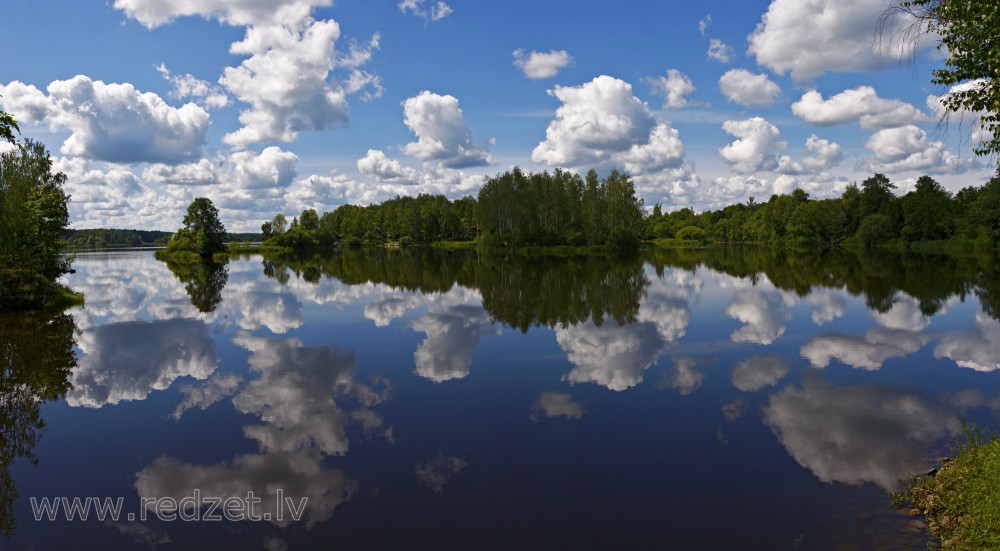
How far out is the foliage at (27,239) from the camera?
29594 millimetres

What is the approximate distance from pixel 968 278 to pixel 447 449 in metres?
50.3

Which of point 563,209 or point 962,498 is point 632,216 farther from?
point 962,498

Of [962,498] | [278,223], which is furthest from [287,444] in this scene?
[278,223]

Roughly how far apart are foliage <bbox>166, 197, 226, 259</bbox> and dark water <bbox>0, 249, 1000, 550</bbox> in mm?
85888

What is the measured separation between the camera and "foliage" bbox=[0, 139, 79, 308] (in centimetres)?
2959

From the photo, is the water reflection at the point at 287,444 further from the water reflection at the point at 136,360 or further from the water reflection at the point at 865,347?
the water reflection at the point at 865,347

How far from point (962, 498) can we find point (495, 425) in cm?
812

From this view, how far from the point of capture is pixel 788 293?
117 ft

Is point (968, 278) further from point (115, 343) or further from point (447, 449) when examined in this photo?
point (115, 343)

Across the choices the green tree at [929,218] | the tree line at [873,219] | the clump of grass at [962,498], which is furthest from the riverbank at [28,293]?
the green tree at [929,218]

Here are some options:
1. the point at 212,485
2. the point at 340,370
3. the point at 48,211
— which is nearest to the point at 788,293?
the point at 340,370

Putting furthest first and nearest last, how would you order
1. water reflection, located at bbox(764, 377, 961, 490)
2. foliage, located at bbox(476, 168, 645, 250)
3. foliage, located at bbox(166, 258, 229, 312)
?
foliage, located at bbox(476, 168, 645, 250) < foliage, located at bbox(166, 258, 229, 312) < water reflection, located at bbox(764, 377, 961, 490)

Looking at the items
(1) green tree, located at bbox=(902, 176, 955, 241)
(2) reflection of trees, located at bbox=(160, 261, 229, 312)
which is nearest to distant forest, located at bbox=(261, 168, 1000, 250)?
(1) green tree, located at bbox=(902, 176, 955, 241)

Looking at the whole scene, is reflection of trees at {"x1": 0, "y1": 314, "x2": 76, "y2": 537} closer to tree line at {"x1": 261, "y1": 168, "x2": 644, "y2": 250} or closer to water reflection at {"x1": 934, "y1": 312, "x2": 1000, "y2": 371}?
water reflection at {"x1": 934, "y1": 312, "x2": 1000, "y2": 371}
